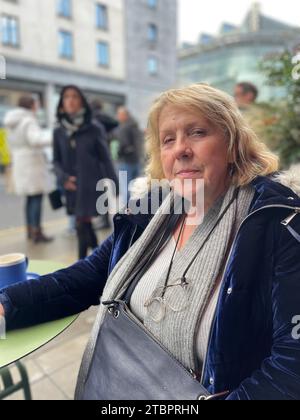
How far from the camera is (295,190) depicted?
1.04 m

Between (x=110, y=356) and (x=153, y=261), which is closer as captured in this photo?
(x=110, y=356)

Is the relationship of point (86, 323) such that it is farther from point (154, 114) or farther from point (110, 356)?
point (154, 114)

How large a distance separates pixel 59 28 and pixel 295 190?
21836 millimetres

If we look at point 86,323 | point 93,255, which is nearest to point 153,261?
point 93,255

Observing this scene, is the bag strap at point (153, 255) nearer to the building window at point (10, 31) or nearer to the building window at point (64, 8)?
the building window at point (10, 31)

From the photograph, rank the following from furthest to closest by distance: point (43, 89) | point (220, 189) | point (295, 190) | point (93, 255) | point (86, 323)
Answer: point (43, 89)
point (86, 323)
point (93, 255)
point (220, 189)
point (295, 190)

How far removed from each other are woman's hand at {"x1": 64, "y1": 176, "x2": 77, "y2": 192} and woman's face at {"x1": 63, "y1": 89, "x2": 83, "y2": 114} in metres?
0.59

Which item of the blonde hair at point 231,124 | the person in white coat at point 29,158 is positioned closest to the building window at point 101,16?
the person in white coat at point 29,158

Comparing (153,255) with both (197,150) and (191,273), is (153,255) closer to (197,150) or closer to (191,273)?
(191,273)

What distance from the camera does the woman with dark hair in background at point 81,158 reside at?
3.18 m

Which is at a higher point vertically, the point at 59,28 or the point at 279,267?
the point at 59,28
